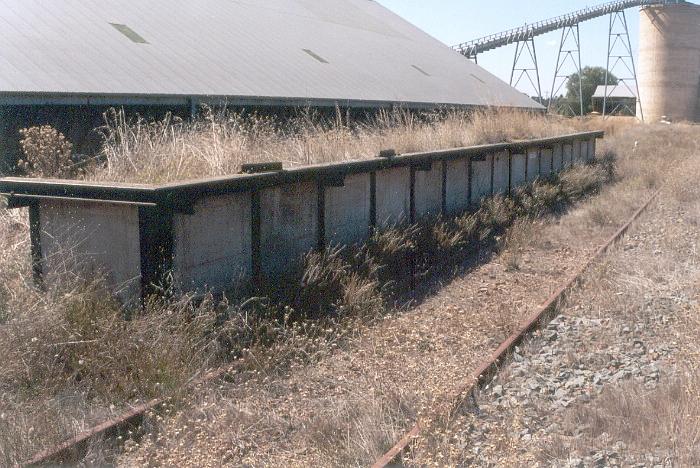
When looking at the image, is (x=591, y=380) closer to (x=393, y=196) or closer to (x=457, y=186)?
(x=393, y=196)

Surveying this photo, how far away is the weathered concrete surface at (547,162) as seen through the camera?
832 inches

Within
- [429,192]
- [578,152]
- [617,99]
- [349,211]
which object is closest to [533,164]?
[578,152]

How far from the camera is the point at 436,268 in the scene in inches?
448

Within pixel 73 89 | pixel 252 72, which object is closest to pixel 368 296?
pixel 73 89

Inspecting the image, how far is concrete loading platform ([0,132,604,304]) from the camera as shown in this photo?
707cm

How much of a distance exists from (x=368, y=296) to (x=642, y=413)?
11.3 ft

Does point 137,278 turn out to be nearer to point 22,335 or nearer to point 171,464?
point 22,335

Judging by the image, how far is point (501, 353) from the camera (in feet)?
23.3

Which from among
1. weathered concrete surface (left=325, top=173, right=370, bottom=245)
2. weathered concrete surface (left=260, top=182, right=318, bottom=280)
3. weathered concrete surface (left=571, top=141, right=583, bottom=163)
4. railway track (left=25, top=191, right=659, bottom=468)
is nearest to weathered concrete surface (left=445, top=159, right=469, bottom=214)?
weathered concrete surface (left=325, top=173, right=370, bottom=245)

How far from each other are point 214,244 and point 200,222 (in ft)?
0.99

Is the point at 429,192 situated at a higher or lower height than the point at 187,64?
lower

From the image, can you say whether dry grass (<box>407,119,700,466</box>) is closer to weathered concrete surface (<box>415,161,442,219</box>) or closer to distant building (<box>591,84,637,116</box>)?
weathered concrete surface (<box>415,161,442,219</box>)

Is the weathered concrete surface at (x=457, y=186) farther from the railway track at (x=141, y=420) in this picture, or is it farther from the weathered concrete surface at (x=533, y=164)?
the railway track at (x=141, y=420)

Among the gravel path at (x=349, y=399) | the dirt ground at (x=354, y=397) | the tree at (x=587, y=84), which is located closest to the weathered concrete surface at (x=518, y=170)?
the dirt ground at (x=354, y=397)
